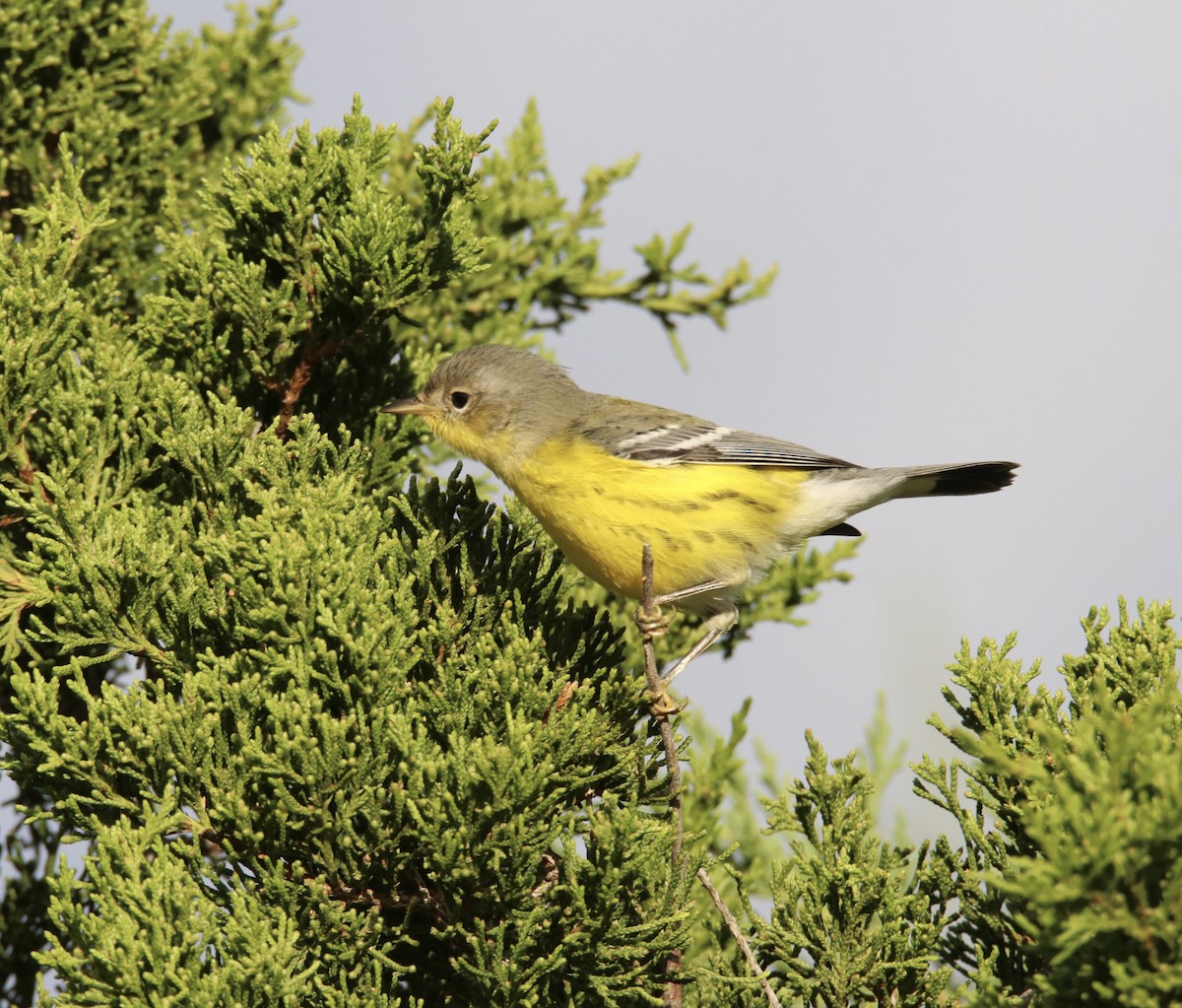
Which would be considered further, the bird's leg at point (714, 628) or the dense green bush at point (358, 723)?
the bird's leg at point (714, 628)

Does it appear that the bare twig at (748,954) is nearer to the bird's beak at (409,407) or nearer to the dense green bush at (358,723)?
the dense green bush at (358,723)

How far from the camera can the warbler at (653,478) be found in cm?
479

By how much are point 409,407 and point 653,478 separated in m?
1.11

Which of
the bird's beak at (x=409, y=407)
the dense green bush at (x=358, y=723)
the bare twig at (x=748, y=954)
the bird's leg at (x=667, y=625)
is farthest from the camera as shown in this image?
the bird's beak at (x=409, y=407)

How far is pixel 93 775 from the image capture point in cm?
343

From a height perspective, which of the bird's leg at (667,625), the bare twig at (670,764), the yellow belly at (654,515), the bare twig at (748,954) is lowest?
the bare twig at (748,954)

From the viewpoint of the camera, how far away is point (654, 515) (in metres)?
4.93

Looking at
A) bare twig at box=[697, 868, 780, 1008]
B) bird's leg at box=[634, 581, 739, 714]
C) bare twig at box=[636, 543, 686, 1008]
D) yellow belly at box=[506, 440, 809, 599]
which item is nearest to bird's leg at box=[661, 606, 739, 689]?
bird's leg at box=[634, 581, 739, 714]

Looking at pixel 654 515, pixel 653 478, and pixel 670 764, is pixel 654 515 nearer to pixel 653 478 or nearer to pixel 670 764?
pixel 653 478

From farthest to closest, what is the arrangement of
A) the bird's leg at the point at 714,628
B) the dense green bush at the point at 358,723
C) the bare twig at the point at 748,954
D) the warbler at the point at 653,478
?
the bird's leg at the point at 714,628 < the warbler at the point at 653,478 < the bare twig at the point at 748,954 < the dense green bush at the point at 358,723

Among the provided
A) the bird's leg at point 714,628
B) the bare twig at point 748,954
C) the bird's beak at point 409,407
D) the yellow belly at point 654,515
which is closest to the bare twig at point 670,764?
the bare twig at point 748,954

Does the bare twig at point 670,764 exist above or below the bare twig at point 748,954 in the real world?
above

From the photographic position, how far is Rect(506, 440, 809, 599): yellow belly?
184 inches

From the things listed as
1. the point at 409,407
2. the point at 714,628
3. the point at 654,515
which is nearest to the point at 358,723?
the point at 409,407
